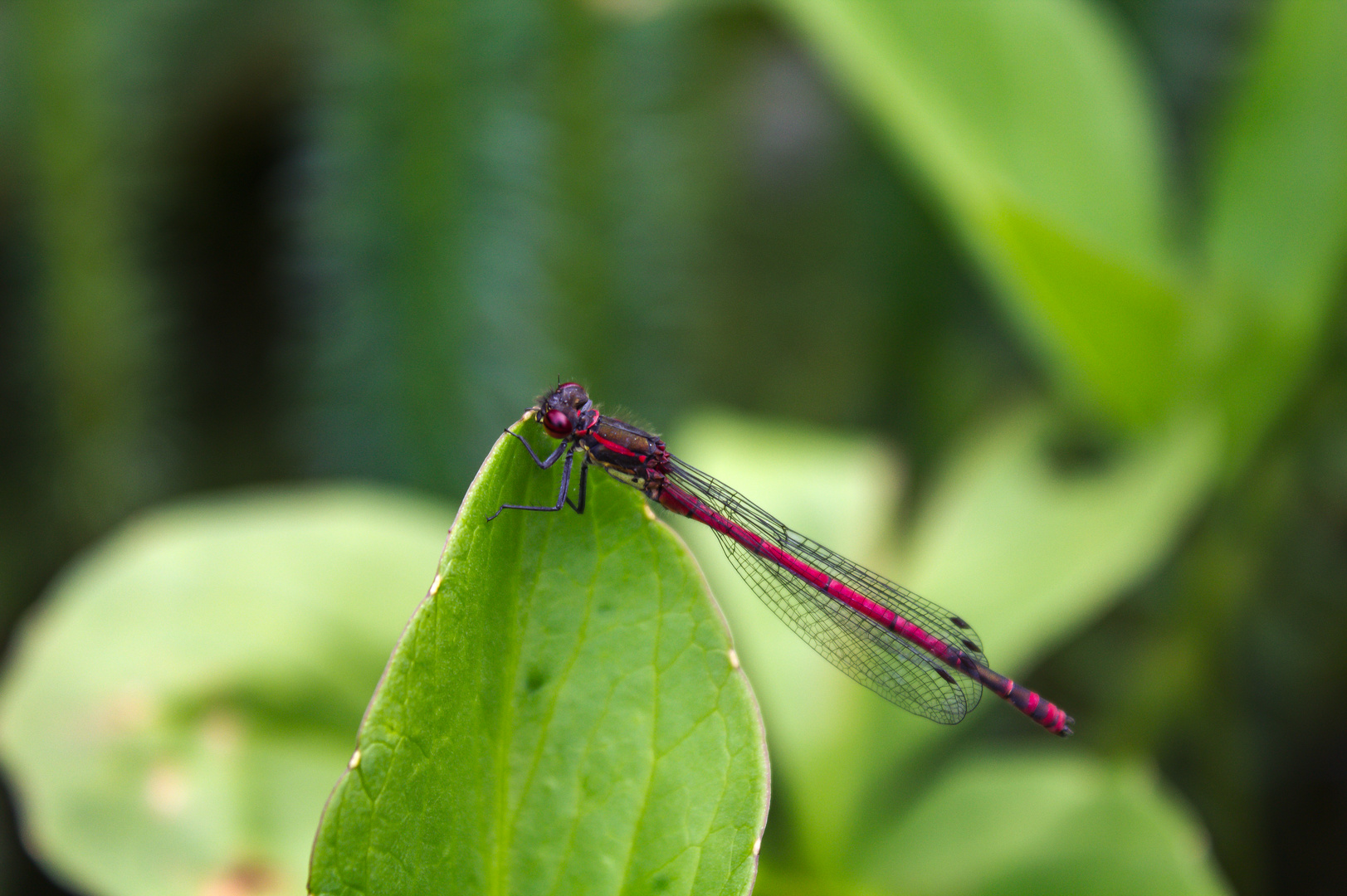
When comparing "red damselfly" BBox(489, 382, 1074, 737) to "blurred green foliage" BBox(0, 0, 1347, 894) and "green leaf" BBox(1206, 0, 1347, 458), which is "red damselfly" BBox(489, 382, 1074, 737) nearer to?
"blurred green foliage" BBox(0, 0, 1347, 894)

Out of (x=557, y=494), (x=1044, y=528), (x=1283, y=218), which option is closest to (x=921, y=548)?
(x=1044, y=528)

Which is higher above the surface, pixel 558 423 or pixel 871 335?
pixel 871 335

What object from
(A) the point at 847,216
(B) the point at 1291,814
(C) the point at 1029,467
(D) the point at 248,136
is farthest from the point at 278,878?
(D) the point at 248,136

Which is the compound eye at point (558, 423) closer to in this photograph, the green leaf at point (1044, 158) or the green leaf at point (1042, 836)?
the green leaf at point (1044, 158)

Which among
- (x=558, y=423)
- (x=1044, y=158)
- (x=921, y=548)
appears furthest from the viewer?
(x=921, y=548)

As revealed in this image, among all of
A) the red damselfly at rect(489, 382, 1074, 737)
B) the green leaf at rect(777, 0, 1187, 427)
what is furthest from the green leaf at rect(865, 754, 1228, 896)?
the green leaf at rect(777, 0, 1187, 427)

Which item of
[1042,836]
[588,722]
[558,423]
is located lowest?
[1042,836]

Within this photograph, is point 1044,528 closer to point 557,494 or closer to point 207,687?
point 557,494
